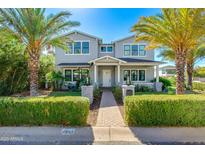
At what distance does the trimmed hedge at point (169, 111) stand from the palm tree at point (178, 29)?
518cm

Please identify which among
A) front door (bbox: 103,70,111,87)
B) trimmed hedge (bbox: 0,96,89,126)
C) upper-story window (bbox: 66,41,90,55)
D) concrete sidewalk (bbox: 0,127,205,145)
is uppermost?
upper-story window (bbox: 66,41,90,55)

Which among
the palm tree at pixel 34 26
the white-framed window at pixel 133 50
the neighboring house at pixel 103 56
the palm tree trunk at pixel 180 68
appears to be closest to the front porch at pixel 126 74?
the neighboring house at pixel 103 56

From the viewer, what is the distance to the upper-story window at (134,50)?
921 inches

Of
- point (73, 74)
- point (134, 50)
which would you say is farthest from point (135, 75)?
point (73, 74)

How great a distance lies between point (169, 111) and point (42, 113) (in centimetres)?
499

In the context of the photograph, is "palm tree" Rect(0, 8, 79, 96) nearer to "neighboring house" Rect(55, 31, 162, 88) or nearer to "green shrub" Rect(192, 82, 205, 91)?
"neighboring house" Rect(55, 31, 162, 88)

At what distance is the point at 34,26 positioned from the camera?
12664 millimetres

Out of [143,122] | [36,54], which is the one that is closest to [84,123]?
[143,122]

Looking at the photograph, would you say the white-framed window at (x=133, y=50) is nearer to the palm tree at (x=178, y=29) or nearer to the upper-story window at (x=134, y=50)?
the upper-story window at (x=134, y=50)

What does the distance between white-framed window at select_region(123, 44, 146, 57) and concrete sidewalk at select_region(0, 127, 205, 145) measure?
1722 centimetres

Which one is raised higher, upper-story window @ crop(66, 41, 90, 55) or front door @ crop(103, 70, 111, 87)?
upper-story window @ crop(66, 41, 90, 55)

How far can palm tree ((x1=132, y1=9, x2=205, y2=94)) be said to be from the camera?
10805mm

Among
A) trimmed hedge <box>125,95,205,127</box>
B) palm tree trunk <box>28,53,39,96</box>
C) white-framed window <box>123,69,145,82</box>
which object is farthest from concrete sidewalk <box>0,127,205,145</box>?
white-framed window <box>123,69,145,82</box>
